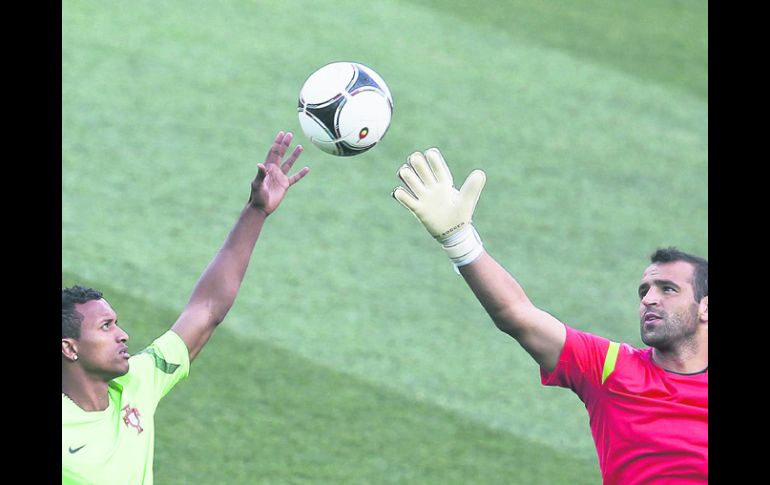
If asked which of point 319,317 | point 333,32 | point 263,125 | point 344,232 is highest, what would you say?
point 333,32

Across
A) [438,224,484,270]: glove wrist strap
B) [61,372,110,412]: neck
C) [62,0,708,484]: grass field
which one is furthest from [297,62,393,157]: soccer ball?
[62,0,708,484]: grass field

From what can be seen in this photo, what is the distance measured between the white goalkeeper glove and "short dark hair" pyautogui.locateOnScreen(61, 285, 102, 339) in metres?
1.15

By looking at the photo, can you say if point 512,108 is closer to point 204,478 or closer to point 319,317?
point 319,317

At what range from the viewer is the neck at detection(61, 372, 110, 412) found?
4.21 meters

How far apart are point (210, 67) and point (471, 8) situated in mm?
3298

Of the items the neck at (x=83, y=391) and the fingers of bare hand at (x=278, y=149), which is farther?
the fingers of bare hand at (x=278, y=149)

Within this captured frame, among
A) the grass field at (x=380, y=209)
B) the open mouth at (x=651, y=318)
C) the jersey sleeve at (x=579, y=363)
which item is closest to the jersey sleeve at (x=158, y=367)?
the jersey sleeve at (x=579, y=363)

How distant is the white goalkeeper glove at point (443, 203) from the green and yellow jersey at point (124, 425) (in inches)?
43.1

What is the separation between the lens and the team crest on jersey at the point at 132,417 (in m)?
4.29

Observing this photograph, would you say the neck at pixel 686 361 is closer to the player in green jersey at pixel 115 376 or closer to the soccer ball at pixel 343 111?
the soccer ball at pixel 343 111

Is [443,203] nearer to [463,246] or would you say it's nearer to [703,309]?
[463,246]

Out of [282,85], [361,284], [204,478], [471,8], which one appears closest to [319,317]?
[361,284]

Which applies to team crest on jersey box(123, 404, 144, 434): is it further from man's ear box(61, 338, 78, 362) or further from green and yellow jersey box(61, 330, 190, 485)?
man's ear box(61, 338, 78, 362)

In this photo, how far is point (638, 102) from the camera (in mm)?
11711
